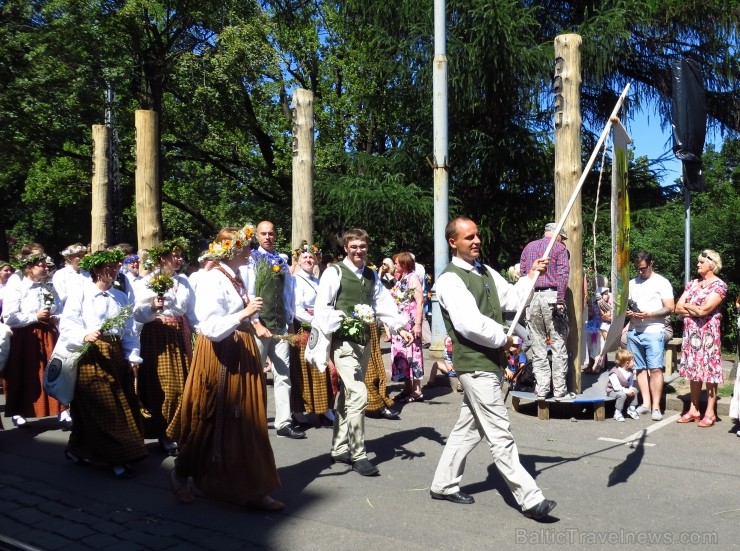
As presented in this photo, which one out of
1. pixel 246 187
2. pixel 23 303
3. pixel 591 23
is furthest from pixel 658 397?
pixel 246 187

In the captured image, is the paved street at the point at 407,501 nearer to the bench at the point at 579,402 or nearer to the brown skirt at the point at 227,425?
the brown skirt at the point at 227,425

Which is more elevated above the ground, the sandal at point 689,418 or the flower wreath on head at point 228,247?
the flower wreath on head at point 228,247

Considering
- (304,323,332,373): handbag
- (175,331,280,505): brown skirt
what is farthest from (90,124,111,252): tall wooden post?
(175,331,280,505): brown skirt

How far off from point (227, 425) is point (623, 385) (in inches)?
184

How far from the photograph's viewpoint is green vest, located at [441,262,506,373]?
5199 millimetres

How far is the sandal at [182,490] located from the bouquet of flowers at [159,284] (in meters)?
1.51

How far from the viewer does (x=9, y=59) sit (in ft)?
52.2

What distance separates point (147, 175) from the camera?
399 inches

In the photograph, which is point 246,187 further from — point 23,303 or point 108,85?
point 23,303

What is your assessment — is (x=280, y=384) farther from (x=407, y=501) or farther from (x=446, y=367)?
(x=446, y=367)

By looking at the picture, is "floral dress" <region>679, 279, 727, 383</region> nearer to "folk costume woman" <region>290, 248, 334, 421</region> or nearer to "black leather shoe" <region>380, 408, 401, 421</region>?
"black leather shoe" <region>380, 408, 401, 421</region>

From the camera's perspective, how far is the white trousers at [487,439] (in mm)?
5043

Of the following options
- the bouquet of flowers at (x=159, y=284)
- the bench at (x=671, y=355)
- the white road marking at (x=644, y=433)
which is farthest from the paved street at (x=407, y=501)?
the bench at (x=671, y=355)

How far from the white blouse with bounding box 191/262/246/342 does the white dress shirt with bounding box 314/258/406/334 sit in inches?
38.0
